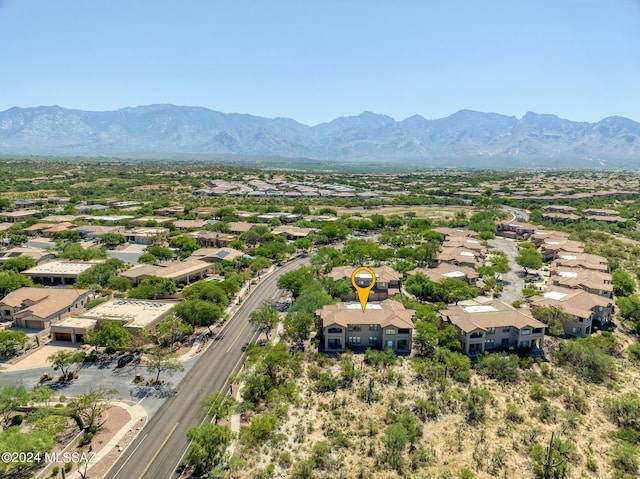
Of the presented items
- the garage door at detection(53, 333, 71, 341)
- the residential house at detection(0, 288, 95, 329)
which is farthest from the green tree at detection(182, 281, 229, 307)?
the residential house at detection(0, 288, 95, 329)

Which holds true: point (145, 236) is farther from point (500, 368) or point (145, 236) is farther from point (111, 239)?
point (500, 368)

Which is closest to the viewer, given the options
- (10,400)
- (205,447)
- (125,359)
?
(205,447)

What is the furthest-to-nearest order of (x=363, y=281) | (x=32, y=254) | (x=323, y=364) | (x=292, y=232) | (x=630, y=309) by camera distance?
(x=292, y=232) → (x=32, y=254) → (x=363, y=281) → (x=630, y=309) → (x=323, y=364)

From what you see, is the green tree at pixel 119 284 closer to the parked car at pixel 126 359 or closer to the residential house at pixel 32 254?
the parked car at pixel 126 359

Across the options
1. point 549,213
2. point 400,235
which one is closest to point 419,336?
point 400,235

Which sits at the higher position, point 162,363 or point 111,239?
point 111,239

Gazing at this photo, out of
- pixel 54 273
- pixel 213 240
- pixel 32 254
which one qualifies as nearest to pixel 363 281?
pixel 213 240

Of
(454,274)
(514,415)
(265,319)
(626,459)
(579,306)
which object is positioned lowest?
(514,415)
